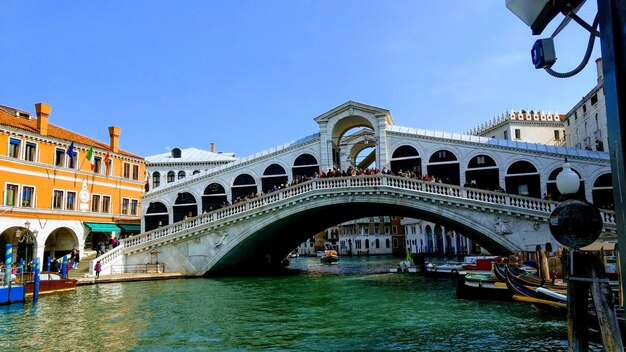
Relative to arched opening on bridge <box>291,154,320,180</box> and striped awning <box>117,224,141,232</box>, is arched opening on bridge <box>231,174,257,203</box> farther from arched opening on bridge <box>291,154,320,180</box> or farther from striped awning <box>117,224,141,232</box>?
striped awning <box>117,224,141,232</box>

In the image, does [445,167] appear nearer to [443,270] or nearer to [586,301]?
[443,270]

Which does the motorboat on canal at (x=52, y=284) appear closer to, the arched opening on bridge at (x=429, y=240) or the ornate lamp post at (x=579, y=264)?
the ornate lamp post at (x=579, y=264)

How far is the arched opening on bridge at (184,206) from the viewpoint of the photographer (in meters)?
Result: 27.8

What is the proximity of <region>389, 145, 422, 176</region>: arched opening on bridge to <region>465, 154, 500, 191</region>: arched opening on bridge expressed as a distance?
250 centimetres

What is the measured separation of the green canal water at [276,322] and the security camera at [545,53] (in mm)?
6472

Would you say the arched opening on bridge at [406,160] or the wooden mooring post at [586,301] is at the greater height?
the arched opening on bridge at [406,160]

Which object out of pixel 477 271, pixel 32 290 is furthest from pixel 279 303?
pixel 32 290

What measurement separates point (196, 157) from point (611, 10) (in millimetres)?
40115

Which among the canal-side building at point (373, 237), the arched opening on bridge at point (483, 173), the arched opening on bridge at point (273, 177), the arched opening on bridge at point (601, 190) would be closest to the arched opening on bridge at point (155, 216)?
the arched opening on bridge at point (273, 177)

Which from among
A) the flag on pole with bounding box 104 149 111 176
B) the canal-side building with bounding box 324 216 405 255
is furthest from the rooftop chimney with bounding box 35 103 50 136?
the canal-side building with bounding box 324 216 405 255

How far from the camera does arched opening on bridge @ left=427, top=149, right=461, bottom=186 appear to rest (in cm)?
2436

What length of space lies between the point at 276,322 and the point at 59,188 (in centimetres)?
1692

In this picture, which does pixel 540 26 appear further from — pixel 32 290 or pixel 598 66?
pixel 598 66

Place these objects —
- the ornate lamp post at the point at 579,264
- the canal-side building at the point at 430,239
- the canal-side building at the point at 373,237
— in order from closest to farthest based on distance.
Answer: the ornate lamp post at the point at 579,264, the canal-side building at the point at 430,239, the canal-side building at the point at 373,237
